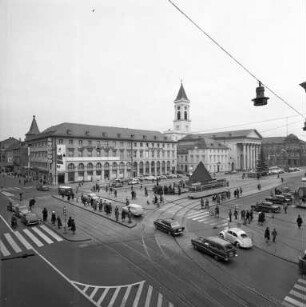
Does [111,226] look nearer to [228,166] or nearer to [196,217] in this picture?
[196,217]

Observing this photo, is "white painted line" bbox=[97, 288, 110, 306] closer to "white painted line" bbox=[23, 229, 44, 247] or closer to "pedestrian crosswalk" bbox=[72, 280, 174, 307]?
"pedestrian crosswalk" bbox=[72, 280, 174, 307]

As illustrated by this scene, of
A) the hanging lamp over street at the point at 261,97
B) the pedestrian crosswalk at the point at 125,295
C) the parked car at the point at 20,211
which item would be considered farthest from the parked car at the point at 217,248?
the parked car at the point at 20,211

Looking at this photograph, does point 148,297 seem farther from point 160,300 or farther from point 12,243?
point 12,243

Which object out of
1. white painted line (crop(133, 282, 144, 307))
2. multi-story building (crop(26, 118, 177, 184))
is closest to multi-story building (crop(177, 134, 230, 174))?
multi-story building (crop(26, 118, 177, 184))

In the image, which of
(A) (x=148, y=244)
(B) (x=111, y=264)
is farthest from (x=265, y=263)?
(B) (x=111, y=264)

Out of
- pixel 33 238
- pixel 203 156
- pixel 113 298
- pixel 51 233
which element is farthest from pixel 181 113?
pixel 113 298
